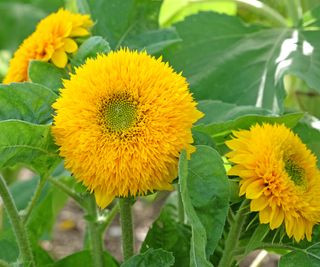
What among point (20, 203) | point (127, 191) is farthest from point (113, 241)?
point (127, 191)

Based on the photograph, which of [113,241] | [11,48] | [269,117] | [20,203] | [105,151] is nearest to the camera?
[105,151]

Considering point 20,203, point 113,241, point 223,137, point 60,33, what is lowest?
point 113,241

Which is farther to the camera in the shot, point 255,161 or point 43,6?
point 43,6

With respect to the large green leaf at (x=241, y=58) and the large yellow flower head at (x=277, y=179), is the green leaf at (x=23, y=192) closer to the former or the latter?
the large green leaf at (x=241, y=58)

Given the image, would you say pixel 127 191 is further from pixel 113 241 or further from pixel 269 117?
pixel 113 241

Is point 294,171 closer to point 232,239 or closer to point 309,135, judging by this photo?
point 232,239

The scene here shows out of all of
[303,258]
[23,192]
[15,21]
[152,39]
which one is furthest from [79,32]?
[15,21]
